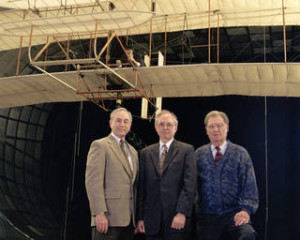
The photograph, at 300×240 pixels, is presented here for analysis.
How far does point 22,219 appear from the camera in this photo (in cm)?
750

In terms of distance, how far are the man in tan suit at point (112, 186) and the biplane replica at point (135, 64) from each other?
2.98 meters

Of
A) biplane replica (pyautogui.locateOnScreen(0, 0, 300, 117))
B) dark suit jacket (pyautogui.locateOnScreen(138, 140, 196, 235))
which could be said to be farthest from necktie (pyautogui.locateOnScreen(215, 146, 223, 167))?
biplane replica (pyautogui.locateOnScreen(0, 0, 300, 117))

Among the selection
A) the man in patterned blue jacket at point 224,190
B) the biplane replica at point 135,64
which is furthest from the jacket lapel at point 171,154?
the biplane replica at point 135,64

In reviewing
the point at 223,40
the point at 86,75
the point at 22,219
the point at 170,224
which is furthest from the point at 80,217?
the point at 223,40

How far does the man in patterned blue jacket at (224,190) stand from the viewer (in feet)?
8.23

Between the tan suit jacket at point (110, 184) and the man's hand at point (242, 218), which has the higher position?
the tan suit jacket at point (110, 184)

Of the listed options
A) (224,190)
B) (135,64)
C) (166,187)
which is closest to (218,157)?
(224,190)

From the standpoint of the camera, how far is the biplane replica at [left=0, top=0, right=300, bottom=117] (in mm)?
5797

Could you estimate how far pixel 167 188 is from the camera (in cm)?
259

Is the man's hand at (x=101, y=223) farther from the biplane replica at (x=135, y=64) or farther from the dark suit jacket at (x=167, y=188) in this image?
the biplane replica at (x=135, y=64)

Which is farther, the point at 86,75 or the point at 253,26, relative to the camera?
the point at 253,26

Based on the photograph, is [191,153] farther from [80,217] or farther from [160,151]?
[80,217]

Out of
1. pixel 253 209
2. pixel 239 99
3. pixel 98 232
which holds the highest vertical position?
pixel 239 99

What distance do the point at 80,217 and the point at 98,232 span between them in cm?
431
